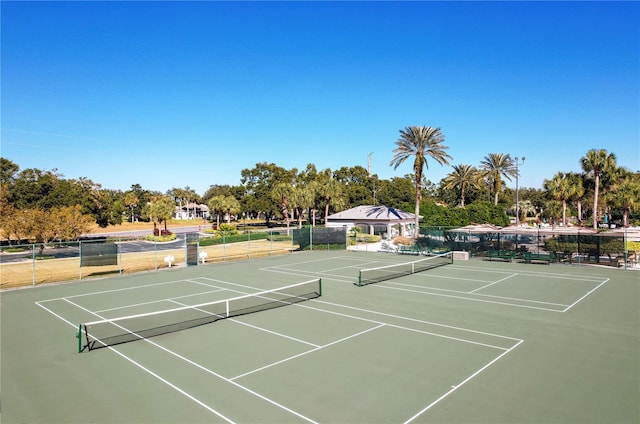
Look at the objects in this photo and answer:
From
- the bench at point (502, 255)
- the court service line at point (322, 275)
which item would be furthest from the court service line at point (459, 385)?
the bench at point (502, 255)

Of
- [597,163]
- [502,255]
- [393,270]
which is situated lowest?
[393,270]

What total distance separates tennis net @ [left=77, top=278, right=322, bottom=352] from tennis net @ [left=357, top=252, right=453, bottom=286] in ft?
15.2

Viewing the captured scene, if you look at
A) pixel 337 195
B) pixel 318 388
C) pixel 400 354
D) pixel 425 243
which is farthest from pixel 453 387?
pixel 337 195

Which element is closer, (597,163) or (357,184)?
(597,163)

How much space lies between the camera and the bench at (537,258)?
29891mm

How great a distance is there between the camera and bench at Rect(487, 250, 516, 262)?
31.4 metres

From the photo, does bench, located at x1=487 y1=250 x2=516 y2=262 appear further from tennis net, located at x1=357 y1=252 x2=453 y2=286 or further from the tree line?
the tree line

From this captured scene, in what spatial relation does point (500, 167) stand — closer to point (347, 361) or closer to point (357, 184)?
point (357, 184)

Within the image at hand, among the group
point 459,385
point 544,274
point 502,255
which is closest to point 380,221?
point 502,255

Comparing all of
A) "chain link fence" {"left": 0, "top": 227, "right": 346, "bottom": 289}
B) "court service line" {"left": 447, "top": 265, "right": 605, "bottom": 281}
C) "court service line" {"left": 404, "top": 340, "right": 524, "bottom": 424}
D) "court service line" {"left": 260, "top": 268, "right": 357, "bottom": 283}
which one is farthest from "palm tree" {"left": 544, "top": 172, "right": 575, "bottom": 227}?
"court service line" {"left": 404, "top": 340, "right": 524, "bottom": 424}

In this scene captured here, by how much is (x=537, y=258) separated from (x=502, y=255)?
96.1 inches

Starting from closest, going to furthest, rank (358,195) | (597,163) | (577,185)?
1. (597,163)
2. (577,185)
3. (358,195)

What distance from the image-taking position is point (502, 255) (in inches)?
1249

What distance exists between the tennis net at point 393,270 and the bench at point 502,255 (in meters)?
3.22
